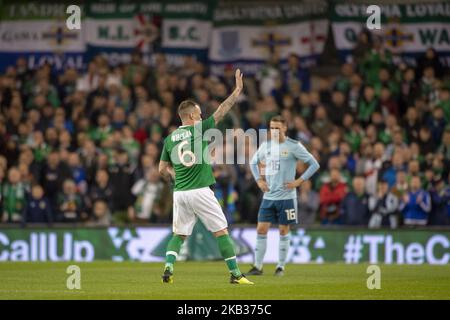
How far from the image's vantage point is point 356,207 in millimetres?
23094

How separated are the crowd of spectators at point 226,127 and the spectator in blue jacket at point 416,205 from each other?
21mm

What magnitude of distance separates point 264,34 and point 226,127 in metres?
3.54

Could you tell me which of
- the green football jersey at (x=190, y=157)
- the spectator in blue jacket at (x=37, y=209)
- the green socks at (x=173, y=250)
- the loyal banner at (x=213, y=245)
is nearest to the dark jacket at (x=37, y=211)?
the spectator in blue jacket at (x=37, y=209)

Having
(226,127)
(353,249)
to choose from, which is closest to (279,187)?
(353,249)

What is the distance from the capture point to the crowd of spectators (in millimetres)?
23406

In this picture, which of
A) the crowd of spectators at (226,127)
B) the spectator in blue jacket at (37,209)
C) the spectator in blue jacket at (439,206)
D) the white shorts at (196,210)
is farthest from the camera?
the spectator in blue jacket at (37,209)

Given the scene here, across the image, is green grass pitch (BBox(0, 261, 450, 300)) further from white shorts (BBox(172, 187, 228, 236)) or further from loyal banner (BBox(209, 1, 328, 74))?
loyal banner (BBox(209, 1, 328, 74))

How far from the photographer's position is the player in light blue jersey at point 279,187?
17703mm

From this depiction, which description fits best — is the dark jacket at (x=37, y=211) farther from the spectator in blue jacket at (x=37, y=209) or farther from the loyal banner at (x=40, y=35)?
the loyal banner at (x=40, y=35)

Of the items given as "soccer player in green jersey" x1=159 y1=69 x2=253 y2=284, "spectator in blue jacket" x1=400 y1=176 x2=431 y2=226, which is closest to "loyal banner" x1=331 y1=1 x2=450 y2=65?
"spectator in blue jacket" x1=400 y1=176 x2=431 y2=226

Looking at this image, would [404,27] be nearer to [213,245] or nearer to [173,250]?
[213,245]

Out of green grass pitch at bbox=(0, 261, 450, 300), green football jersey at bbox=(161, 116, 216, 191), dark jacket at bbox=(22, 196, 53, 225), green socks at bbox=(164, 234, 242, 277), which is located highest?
green football jersey at bbox=(161, 116, 216, 191)

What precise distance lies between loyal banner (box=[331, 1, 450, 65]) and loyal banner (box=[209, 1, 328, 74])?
0.57m
